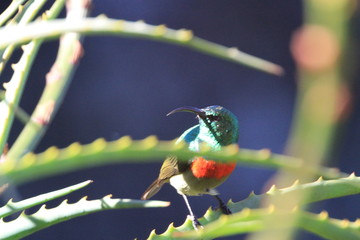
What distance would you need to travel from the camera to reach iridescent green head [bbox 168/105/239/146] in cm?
184

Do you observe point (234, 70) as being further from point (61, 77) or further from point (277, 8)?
Answer: point (61, 77)

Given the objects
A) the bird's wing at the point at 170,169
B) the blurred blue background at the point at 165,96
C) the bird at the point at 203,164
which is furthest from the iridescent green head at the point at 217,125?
the blurred blue background at the point at 165,96

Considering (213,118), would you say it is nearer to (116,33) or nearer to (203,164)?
(203,164)

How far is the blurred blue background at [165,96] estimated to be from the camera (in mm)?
3381

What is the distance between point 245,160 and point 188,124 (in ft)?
10.5

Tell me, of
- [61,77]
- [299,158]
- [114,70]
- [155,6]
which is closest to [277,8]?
[155,6]

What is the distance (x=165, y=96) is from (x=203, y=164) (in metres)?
1.80

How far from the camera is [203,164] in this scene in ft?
5.61

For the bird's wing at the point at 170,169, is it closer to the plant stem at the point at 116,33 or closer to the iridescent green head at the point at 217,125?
the iridescent green head at the point at 217,125

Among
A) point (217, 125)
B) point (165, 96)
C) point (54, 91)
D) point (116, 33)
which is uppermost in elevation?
point (165, 96)

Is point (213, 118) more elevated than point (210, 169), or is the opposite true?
point (213, 118)

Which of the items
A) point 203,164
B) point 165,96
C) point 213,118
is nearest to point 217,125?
point 213,118

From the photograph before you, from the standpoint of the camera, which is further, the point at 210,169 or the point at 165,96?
the point at 165,96

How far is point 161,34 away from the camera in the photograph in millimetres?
321
